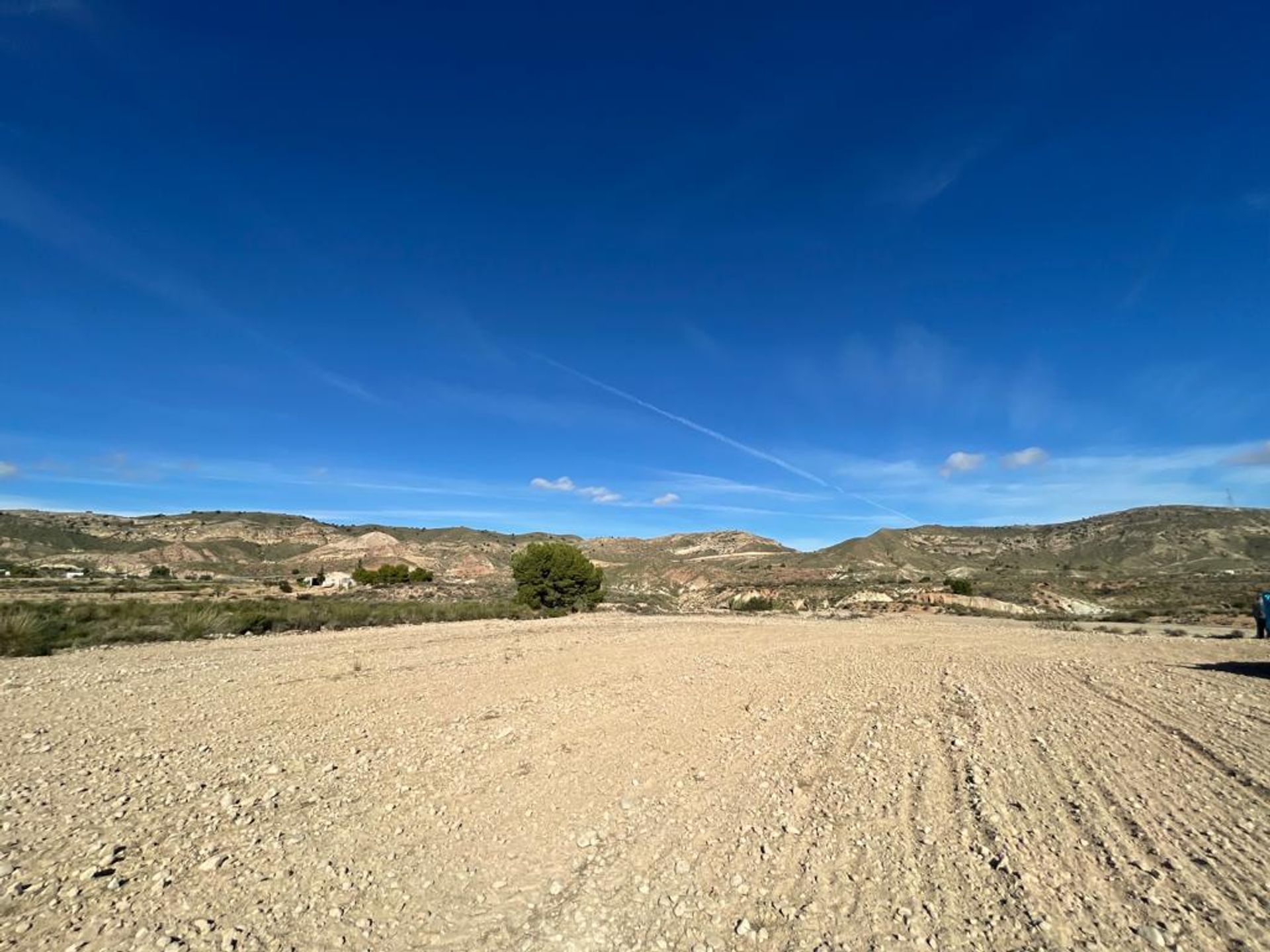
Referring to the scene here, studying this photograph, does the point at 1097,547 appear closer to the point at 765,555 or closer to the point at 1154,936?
the point at 765,555

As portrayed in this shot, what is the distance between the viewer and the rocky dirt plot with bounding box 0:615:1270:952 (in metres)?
3.78

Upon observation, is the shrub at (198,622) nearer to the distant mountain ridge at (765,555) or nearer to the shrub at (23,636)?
the shrub at (23,636)

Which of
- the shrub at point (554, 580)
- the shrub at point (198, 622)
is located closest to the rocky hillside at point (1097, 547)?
the shrub at point (554, 580)

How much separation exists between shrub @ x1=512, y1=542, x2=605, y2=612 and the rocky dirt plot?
2810 centimetres

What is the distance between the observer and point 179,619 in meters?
24.1

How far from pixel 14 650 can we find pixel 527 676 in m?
14.3

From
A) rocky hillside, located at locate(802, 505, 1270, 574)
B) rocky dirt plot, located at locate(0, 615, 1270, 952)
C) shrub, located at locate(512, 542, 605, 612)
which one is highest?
rocky hillside, located at locate(802, 505, 1270, 574)

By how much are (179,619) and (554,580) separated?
20.3 metres

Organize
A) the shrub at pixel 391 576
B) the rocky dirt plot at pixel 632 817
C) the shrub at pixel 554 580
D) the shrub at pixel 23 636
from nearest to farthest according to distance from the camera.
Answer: the rocky dirt plot at pixel 632 817
the shrub at pixel 23 636
the shrub at pixel 554 580
the shrub at pixel 391 576

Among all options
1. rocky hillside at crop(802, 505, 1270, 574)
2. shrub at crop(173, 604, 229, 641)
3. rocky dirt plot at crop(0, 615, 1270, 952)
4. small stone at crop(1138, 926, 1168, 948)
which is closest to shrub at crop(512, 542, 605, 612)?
→ shrub at crop(173, 604, 229, 641)

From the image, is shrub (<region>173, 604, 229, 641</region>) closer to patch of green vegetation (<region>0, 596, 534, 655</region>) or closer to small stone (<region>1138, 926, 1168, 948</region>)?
patch of green vegetation (<region>0, 596, 534, 655</region>)

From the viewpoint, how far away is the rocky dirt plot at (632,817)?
378 cm

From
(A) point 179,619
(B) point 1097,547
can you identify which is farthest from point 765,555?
(A) point 179,619

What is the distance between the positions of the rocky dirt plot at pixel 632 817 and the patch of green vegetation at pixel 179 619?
31.0 ft
